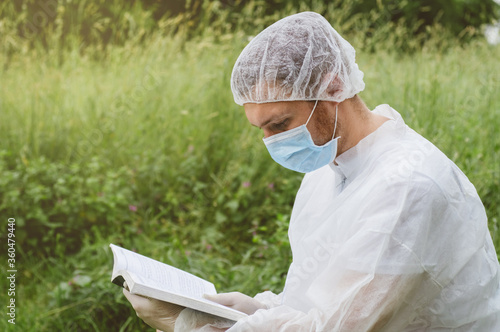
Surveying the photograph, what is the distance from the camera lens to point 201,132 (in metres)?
4.38

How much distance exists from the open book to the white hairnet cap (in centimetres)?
60

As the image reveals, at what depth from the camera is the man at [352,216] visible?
55.1 inches

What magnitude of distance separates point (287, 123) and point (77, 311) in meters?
1.81

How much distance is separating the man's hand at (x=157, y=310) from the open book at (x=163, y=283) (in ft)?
0.17

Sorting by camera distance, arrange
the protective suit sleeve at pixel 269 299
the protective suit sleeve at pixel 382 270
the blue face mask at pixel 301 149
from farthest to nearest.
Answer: the protective suit sleeve at pixel 269 299 → the blue face mask at pixel 301 149 → the protective suit sleeve at pixel 382 270

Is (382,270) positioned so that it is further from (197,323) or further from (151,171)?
(151,171)

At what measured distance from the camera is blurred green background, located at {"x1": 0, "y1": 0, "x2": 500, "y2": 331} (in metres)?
3.15

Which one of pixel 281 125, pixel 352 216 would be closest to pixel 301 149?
pixel 281 125

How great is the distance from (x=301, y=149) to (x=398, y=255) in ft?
1.67

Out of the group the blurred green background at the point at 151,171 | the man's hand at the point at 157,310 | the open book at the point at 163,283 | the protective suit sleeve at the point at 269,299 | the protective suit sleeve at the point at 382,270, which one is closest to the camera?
the protective suit sleeve at the point at 382,270

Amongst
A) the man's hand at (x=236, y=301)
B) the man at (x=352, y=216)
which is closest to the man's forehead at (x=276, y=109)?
the man at (x=352, y=216)

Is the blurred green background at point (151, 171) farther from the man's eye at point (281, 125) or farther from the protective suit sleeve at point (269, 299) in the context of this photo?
the man's eye at point (281, 125)

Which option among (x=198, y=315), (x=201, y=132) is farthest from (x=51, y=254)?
(x=198, y=315)

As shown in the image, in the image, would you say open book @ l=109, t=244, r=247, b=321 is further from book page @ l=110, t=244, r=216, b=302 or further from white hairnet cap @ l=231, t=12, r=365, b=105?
white hairnet cap @ l=231, t=12, r=365, b=105
